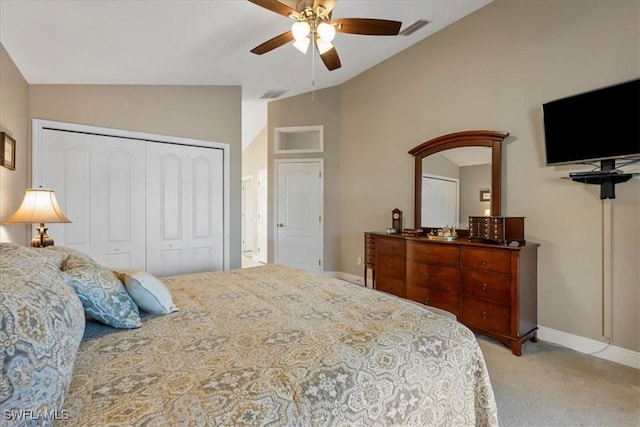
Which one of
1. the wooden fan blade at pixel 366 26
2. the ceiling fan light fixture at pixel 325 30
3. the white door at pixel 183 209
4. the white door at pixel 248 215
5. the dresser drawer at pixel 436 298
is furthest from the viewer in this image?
the white door at pixel 248 215

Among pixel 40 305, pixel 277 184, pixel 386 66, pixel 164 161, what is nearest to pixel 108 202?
pixel 164 161

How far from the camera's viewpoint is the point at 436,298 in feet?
10.5

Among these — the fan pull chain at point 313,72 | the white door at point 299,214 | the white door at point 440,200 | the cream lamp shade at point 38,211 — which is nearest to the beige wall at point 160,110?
the cream lamp shade at point 38,211

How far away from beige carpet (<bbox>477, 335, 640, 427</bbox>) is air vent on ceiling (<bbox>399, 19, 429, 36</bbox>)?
135 inches

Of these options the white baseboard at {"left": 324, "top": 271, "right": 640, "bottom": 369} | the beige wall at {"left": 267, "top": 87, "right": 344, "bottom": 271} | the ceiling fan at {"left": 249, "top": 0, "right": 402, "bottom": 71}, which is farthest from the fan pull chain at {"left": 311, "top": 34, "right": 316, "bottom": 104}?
the white baseboard at {"left": 324, "top": 271, "right": 640, "bottom": 369}

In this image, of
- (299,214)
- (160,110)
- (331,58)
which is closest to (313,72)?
(331,58)

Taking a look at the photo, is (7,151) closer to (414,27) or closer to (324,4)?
(324,4)

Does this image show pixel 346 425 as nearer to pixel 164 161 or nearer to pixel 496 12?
pixel 164 161

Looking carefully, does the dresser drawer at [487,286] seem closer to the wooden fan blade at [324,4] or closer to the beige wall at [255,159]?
the wooden fan blade at [324,4]

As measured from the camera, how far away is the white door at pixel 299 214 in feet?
18.0

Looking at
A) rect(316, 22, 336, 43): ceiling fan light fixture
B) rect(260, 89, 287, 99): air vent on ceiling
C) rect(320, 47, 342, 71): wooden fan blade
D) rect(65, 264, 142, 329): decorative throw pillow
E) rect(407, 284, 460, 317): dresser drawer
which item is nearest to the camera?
rect(65, 264, 142, 329): decorative throw pillow

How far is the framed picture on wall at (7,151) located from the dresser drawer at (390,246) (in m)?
3.62

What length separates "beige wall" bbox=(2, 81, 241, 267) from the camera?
10.4 ft

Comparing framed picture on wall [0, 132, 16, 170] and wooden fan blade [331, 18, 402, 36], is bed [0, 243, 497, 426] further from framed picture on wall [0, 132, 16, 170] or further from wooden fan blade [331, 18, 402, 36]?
wooden fan blade [331, 18, 402, 36]
